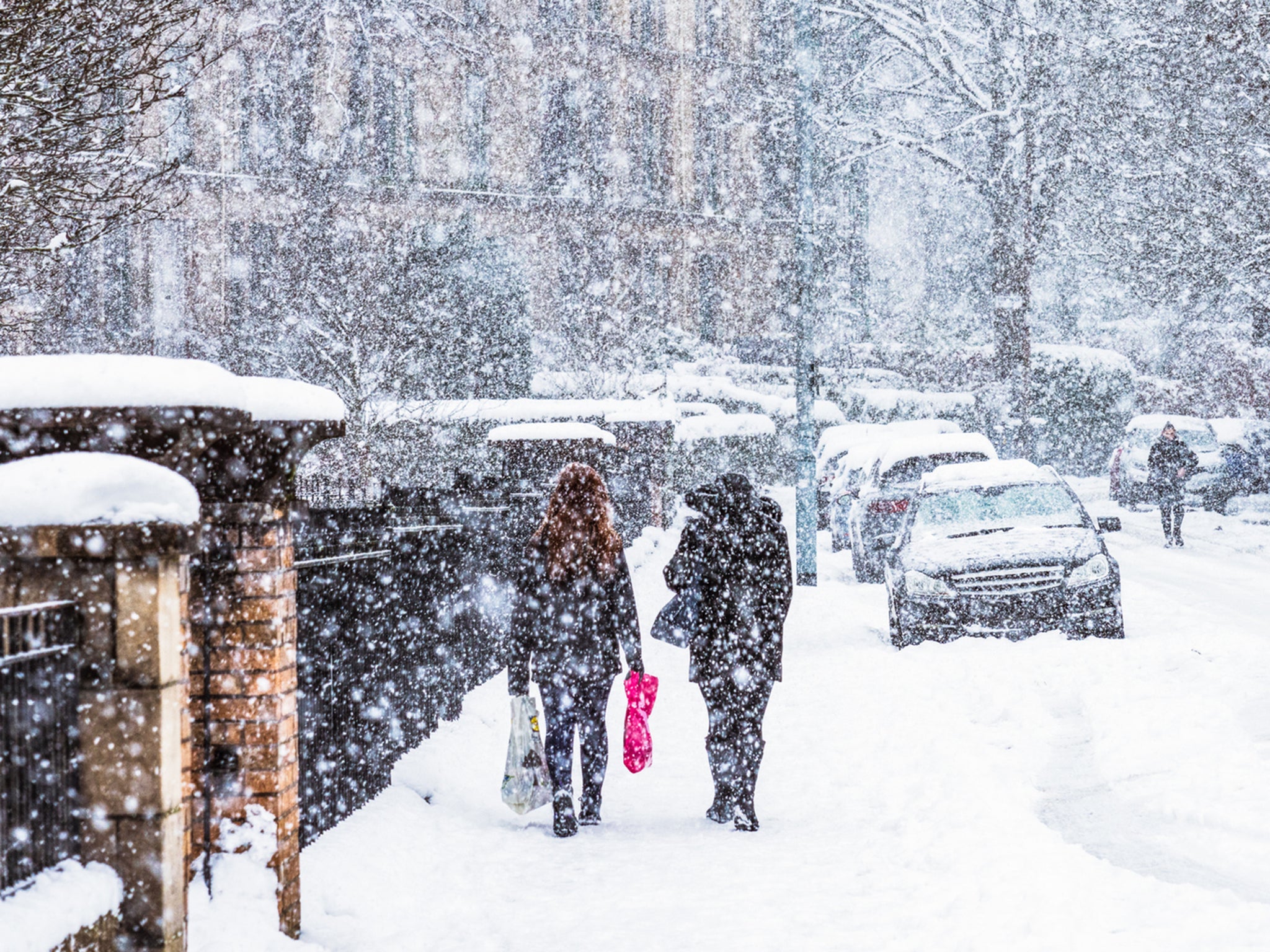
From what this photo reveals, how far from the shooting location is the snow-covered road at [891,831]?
199 inches

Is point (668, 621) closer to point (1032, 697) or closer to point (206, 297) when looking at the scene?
point (1032, 697)

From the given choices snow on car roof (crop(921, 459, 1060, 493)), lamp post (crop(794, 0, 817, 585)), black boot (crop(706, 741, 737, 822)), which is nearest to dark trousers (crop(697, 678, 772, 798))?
black boot (crop(706, 741, 737, 822))

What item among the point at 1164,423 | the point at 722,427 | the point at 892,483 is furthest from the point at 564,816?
the point at 722,427

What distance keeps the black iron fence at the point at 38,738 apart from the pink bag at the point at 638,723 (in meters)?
3.59

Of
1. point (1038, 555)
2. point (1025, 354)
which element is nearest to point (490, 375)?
point (1025, 354)

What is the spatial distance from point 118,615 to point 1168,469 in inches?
753

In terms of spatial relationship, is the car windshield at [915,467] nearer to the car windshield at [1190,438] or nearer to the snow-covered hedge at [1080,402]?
the car windshield at [1190,438]

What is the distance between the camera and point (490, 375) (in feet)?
103

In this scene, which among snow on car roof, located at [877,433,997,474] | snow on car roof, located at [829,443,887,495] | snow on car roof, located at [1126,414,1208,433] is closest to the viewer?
snow on car roof, located at [877,433,997,474]

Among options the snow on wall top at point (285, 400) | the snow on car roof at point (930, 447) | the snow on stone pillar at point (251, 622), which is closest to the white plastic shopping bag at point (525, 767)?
the snow on stone pillar at point (251, 622)

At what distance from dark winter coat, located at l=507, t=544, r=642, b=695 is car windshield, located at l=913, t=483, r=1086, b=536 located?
6495mm

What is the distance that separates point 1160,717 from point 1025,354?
A: 67.7 ft

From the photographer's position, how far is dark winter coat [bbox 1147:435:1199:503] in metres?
20.3

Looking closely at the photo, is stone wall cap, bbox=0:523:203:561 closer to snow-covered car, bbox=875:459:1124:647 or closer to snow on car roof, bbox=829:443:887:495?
snow-covered car, bbox=875:459:1124:647
